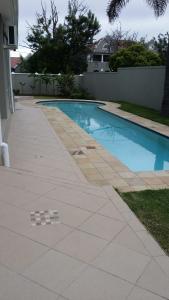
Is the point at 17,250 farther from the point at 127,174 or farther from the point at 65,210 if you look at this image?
the point at 127,174

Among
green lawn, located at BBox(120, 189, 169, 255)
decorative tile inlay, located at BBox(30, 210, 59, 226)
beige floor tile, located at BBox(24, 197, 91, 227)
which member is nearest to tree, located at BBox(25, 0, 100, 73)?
green lawn, located at BBox(120, 189, 169, 255)

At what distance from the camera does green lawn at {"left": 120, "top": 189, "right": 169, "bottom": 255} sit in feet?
10.5

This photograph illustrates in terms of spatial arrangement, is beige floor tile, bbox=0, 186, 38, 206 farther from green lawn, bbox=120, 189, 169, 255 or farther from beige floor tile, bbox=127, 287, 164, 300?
beige floor tile, bbox=127, 287, 164, 300

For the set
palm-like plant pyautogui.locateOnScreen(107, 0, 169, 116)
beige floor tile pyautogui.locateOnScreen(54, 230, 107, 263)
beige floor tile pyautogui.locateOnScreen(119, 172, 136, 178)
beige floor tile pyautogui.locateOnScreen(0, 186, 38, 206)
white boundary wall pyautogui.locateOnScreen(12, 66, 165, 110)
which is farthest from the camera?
white boundary wall pyautogui.locateOnScreen(12, 66, 165, 110)

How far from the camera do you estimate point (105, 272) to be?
243cm

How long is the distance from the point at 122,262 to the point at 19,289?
92cm

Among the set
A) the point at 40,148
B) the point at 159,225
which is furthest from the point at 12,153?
the point at 159,225

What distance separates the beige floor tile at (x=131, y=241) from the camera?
281cm

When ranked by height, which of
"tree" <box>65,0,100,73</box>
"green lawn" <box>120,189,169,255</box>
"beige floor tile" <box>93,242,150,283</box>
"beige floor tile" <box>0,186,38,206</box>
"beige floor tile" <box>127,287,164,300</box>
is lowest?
"green lawn" <box>120,189,169,255</box>

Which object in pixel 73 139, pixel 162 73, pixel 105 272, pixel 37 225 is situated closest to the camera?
pixel 105 272

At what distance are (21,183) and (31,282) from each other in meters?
2.03

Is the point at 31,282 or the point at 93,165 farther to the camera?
the point at 93,165

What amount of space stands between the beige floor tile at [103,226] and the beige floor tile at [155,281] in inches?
21.5

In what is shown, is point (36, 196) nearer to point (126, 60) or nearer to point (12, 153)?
point (12, 153)
